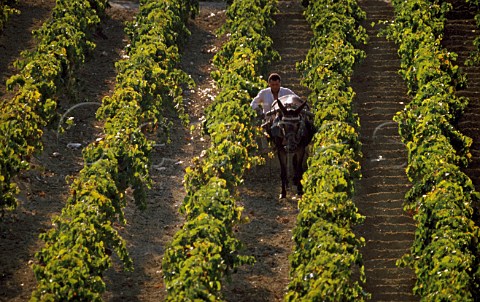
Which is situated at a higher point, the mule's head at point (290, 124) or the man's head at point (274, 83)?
the man's head at point (274, 83)

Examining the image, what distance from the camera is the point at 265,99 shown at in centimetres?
2559

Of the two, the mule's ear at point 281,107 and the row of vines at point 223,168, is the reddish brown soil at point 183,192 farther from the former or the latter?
the mule's ear at point 281,107

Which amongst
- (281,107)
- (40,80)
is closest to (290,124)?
(281,107)

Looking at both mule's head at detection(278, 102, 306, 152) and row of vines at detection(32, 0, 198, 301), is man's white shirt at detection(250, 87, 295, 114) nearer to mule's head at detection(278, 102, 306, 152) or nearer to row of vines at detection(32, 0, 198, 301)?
mule's head at detection(278, 102, 306, 152)

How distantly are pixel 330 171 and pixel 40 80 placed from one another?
19.3 feet

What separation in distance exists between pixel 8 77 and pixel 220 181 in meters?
7.70

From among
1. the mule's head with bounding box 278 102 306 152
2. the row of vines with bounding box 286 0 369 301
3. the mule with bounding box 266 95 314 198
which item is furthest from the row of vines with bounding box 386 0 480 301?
the mule's head with bounding box 278 102 306 152

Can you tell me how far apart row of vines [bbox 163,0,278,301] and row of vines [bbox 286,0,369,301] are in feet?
3.11

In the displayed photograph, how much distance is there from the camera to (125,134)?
24047 mm

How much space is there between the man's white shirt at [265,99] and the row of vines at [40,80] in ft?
11.1

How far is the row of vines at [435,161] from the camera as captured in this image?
20.7 m

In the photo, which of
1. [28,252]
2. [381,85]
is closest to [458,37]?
[381,85]

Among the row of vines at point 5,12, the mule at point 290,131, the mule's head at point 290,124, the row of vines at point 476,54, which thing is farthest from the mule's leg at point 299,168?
the row of vines at point 5,12

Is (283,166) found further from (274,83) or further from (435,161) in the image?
(435,161)
